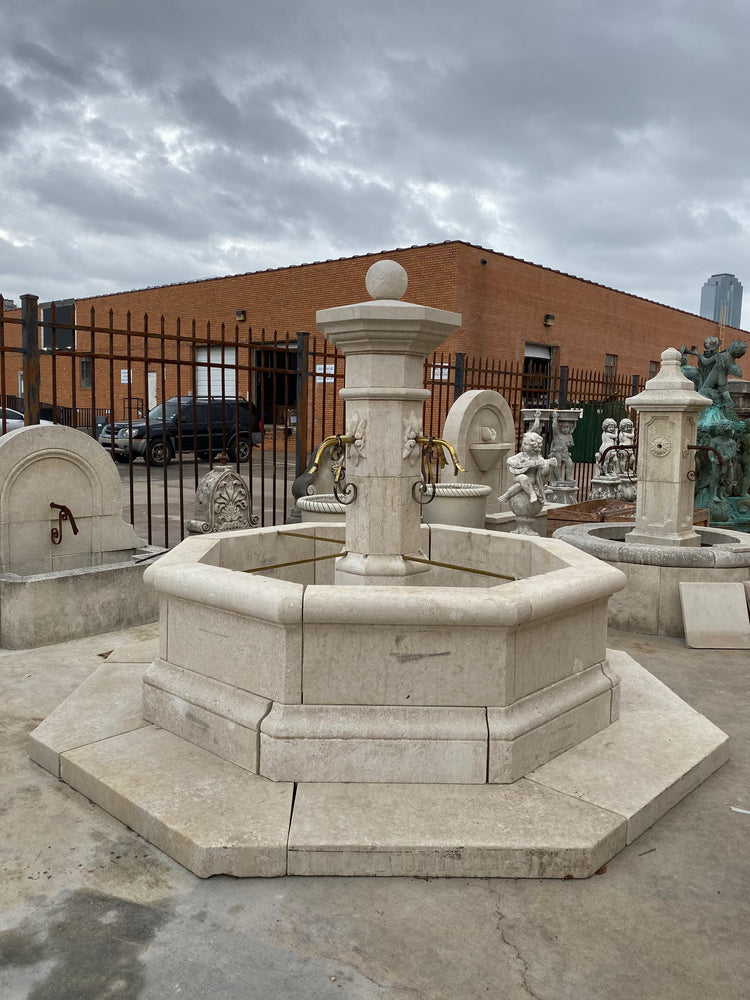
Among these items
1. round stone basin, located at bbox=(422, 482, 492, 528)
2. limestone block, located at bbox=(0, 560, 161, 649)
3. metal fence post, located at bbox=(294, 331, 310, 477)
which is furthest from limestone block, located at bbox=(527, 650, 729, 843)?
metal fence post, located at bbox=(294, 331, 310, 477)

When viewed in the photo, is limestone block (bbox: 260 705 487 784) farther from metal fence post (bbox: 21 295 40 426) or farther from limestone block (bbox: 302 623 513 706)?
metal fence post (bbox: 21 295 40 426)

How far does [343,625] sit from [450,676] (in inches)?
20.6

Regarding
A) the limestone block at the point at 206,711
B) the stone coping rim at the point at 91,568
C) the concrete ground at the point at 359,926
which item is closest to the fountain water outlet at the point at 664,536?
the concrete ground at the point at 359,926

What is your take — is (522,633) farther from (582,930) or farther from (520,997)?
(520,997)

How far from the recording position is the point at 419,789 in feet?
11.0

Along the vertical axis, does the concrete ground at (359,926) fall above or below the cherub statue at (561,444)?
below

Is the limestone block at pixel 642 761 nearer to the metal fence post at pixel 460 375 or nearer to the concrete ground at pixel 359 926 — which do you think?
the concrete ground at pixel 359 926

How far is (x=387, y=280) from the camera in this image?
13.8 feet

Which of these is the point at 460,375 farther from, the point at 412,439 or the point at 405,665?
the point at 405,665

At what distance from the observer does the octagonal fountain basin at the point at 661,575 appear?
6461mm

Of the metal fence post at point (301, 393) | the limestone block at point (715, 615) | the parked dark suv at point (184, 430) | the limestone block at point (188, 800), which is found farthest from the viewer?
the parked dark suv at point (184, 430)

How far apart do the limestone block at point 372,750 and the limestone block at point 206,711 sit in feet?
0.35

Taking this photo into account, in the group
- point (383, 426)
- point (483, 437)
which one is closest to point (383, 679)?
point (383, 426)

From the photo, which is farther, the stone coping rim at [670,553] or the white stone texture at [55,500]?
the stone coping rim at [670,553]
